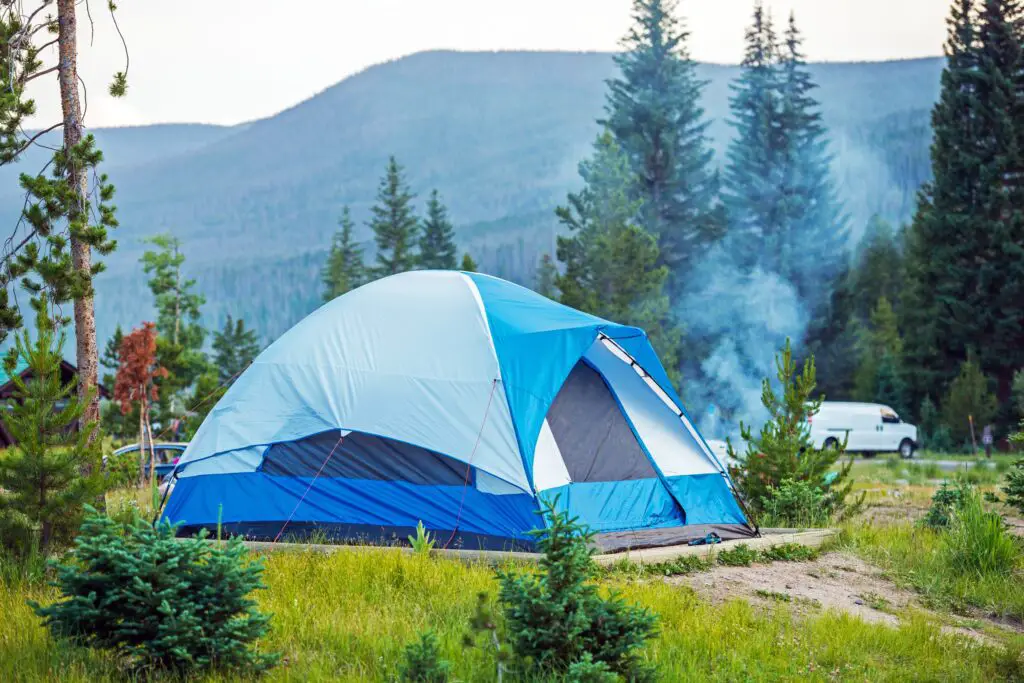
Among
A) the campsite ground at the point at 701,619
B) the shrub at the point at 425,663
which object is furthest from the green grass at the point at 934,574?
the shrub at the point at 425,663

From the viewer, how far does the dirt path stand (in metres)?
7.23

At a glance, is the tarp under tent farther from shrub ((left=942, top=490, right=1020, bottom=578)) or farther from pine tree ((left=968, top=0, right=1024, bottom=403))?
pine tree ((left=968, top=0, right=1024, bottom=403))

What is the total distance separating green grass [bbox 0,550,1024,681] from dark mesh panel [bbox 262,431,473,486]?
1.89 meters

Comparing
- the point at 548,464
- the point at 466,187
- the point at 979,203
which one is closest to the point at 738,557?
the point at 548,464

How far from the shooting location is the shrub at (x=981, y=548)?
27.7 ft

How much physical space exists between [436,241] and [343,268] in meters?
6.15

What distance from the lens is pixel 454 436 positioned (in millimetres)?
9109

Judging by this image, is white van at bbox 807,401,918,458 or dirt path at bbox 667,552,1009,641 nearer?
dirt path at bbox 667,552,1009,641

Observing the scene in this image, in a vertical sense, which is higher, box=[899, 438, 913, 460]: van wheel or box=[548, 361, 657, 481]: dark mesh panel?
Result: box=[548, 361, 657, 481]: dark mesh panel

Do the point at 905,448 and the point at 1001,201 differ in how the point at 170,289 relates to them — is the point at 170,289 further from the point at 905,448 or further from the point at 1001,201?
the point at 1001,201

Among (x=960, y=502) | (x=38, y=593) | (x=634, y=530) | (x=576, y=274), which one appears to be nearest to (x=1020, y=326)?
(x=576, y=274)

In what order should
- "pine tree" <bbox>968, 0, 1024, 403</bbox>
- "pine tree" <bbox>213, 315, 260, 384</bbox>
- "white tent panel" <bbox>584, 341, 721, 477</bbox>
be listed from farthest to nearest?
"pine tree" <bbox>213, 315, 260, 384</bbox> → "pine tree" <bbox>968, 0, 1024, 403</bbox> → "white tent panel" <bbox>584, 341, 721, 477</bbox>

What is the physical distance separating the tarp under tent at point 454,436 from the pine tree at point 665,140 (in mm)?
36193

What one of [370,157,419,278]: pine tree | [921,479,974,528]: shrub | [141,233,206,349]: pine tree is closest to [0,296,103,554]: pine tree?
[921,479,974,528]: shrub
